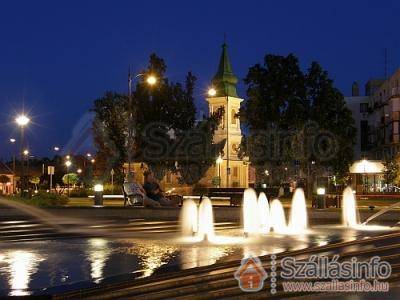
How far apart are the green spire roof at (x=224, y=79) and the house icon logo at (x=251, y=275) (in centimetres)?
6968

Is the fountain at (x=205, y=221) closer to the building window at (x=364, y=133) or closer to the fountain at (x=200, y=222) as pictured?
the fountain at (x=200, y=222)

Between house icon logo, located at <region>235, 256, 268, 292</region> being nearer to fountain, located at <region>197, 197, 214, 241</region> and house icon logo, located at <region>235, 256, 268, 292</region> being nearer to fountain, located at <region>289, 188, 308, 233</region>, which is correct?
fountain, located at <region>197, 197, 214, 241</region>

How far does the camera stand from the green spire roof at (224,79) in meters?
80.6

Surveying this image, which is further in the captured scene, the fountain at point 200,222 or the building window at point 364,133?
the building window at point 364,133

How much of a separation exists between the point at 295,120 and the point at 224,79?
35.0 meters

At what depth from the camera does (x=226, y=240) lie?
15.3 metres

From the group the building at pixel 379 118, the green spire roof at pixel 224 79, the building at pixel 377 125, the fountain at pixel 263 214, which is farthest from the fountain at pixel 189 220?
the green spire roof at pixel 224 79

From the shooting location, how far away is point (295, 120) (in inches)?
1857

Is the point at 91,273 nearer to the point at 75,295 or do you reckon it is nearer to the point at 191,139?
the point at 75,295

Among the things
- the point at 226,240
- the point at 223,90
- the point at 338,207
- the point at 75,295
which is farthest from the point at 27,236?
the point at 223,90

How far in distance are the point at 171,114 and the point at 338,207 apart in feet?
71.2

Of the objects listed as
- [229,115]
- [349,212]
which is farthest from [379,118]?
[349,212]

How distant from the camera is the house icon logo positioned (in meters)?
9.20

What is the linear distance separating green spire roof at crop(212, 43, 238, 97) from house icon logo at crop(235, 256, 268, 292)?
69685 mm
